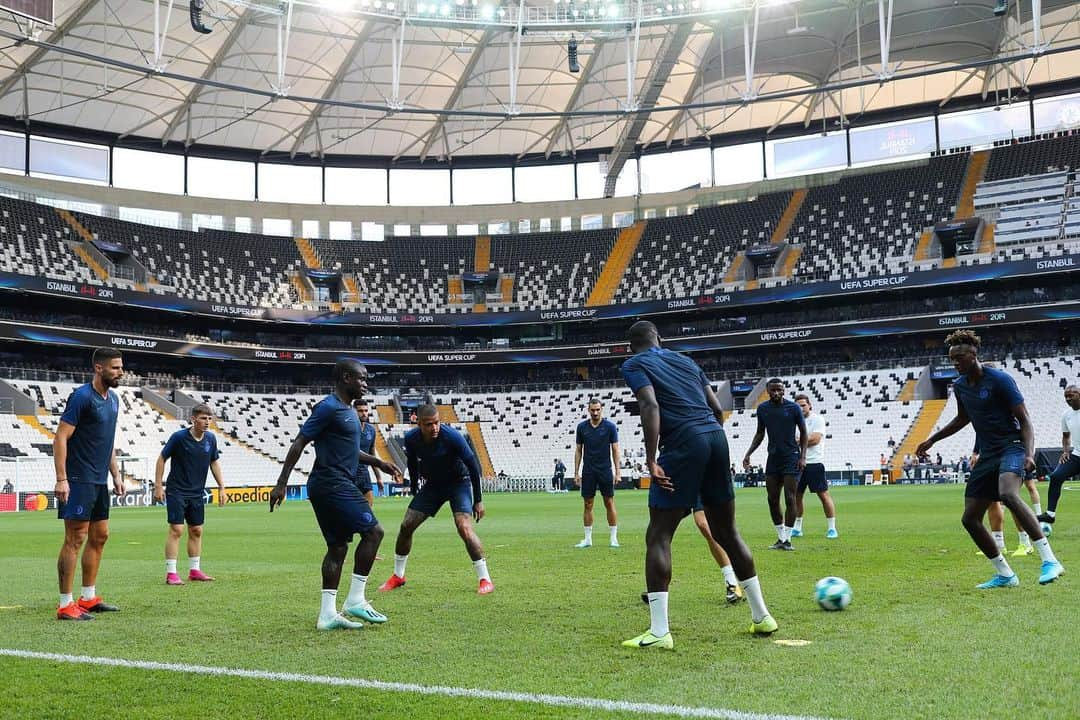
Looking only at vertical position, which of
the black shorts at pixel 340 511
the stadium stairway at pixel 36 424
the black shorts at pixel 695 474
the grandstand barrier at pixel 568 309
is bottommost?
the black shorts at pixel 340 511

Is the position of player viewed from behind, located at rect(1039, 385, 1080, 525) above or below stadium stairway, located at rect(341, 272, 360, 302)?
below

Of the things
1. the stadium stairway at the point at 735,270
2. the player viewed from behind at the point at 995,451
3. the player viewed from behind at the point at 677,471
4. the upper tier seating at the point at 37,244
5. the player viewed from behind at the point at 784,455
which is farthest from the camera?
the stadium stairway at the point at 735,270

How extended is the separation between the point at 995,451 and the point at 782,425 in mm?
4908

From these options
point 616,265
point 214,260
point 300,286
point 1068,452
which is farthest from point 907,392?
point 214,260

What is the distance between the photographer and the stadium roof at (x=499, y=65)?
148 ft

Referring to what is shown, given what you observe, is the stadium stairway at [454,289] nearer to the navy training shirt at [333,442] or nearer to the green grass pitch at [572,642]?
the green grass pitch at [572,642]

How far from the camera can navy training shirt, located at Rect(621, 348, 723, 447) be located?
7.35 m

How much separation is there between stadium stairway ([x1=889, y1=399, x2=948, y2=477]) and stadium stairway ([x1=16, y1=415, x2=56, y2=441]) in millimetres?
42034

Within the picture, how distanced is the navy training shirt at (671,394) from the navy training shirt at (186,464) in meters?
7.34

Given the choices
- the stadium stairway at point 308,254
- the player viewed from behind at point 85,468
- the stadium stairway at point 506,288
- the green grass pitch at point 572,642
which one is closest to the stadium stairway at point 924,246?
the stadium stairway at point 506,288

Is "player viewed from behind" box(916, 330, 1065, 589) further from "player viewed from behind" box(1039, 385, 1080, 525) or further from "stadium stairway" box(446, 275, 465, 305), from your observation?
"stadium stairway" box(446, 275, 465, 305)

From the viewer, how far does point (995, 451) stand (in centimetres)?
970

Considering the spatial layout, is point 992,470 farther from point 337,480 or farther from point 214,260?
point 214,260

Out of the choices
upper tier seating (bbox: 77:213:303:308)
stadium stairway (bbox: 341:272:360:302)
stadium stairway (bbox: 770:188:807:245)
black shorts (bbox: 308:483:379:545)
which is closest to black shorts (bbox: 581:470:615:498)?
black shorts (bbox: 308:483:379:545)
